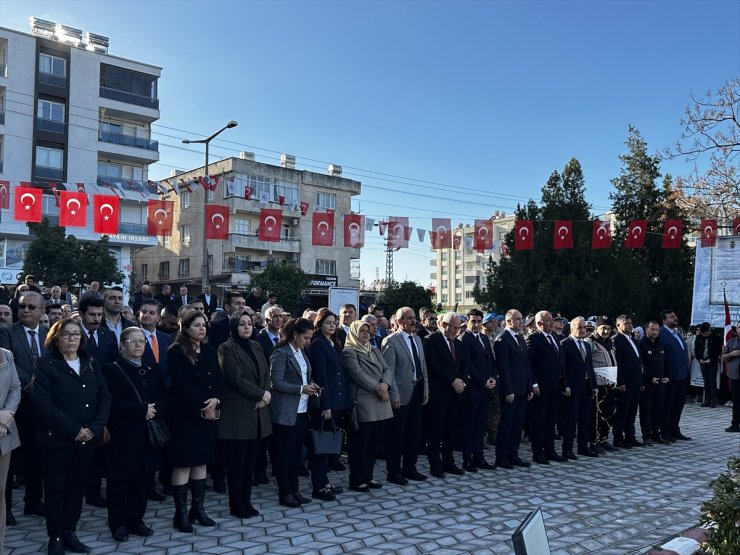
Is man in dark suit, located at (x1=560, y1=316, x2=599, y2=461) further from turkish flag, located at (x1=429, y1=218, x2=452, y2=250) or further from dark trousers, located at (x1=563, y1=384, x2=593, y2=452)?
turkish flag, located at (x1=429, y1=218, x2=452, y2=250)

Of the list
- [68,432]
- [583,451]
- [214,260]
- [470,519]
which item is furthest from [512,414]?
[214,260]

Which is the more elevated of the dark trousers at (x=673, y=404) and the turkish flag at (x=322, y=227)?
the turkish flag at (x=322, y=227)

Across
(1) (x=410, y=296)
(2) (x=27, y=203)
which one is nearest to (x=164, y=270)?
(1) (x=410, y=296)

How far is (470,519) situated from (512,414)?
263 cm

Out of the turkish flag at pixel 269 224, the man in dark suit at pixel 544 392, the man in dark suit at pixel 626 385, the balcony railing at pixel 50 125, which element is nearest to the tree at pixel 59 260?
the turkish flag at pixel 269 224

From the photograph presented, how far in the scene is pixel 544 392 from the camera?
29.4 feet

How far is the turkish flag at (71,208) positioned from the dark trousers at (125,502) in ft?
43.2

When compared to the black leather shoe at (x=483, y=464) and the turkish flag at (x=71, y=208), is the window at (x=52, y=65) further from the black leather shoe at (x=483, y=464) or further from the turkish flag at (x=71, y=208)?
the black leather shoe at (x=483, y=464)

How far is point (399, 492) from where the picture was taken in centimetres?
707

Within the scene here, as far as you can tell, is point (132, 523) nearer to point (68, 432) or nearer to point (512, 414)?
point (68, 432)

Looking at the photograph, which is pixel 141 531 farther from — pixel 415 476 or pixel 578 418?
pixel 578 418

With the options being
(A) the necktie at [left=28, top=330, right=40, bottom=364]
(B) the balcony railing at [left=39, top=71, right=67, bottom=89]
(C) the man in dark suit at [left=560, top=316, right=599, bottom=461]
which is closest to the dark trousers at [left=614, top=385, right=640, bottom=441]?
(C) the man in dark suit at [left=560, top=316, right=599, bottom=461]

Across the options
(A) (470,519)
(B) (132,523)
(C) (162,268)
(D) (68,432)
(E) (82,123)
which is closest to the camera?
(D) (68,432)

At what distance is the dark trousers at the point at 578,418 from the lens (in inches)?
364
